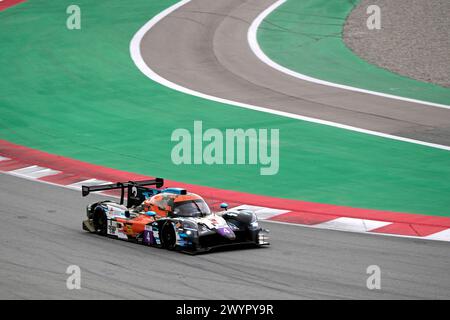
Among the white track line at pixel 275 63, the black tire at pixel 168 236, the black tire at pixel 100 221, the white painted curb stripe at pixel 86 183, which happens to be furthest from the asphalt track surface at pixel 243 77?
the black tire at pixel 168 236

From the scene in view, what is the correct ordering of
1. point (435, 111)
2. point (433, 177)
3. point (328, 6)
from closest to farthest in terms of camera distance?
point (433, 177), point (435, 111), point (328, 6)

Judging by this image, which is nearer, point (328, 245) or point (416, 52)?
point (328, 245)

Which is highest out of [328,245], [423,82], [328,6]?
[328,6]

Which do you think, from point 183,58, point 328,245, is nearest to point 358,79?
point 183,58

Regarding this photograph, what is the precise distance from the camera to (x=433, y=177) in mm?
24750

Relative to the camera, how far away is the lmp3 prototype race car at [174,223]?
18.3m

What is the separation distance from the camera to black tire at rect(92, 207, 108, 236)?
792 inches

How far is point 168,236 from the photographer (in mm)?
18562

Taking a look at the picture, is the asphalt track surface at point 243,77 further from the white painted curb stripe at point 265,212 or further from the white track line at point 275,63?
the white painted curb stripe at point 265,212

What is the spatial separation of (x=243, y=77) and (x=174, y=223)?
16575mm

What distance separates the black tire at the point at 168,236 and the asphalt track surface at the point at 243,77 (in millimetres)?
12100

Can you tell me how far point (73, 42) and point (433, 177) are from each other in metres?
18.9

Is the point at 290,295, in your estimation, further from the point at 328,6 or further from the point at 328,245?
the point at 328,6

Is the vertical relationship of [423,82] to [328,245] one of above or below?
above
